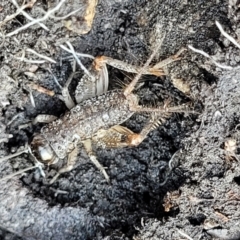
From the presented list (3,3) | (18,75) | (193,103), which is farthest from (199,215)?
(3,3)

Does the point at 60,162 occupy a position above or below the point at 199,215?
below

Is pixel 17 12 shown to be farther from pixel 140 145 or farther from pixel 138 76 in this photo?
pixel 140 145

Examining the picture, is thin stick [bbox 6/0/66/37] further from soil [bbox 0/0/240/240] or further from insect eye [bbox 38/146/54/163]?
insect eye [bbox 38/146/54/163]

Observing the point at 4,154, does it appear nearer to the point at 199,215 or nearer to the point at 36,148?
the point at 36,148

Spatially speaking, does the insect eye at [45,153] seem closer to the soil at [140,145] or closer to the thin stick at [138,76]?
the soil at [140,145]

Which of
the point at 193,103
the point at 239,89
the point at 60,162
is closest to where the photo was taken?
the point at 239,89

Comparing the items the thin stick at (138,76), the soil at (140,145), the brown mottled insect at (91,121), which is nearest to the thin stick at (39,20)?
the soil at (140,145)

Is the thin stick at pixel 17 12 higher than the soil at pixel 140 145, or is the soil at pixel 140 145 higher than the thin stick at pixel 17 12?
the thin stick at pixel 17 12

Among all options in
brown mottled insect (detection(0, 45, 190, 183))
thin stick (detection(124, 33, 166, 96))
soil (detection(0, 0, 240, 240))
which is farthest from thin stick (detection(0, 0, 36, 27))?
thin stick (detection(124, 33, 166, 96))
